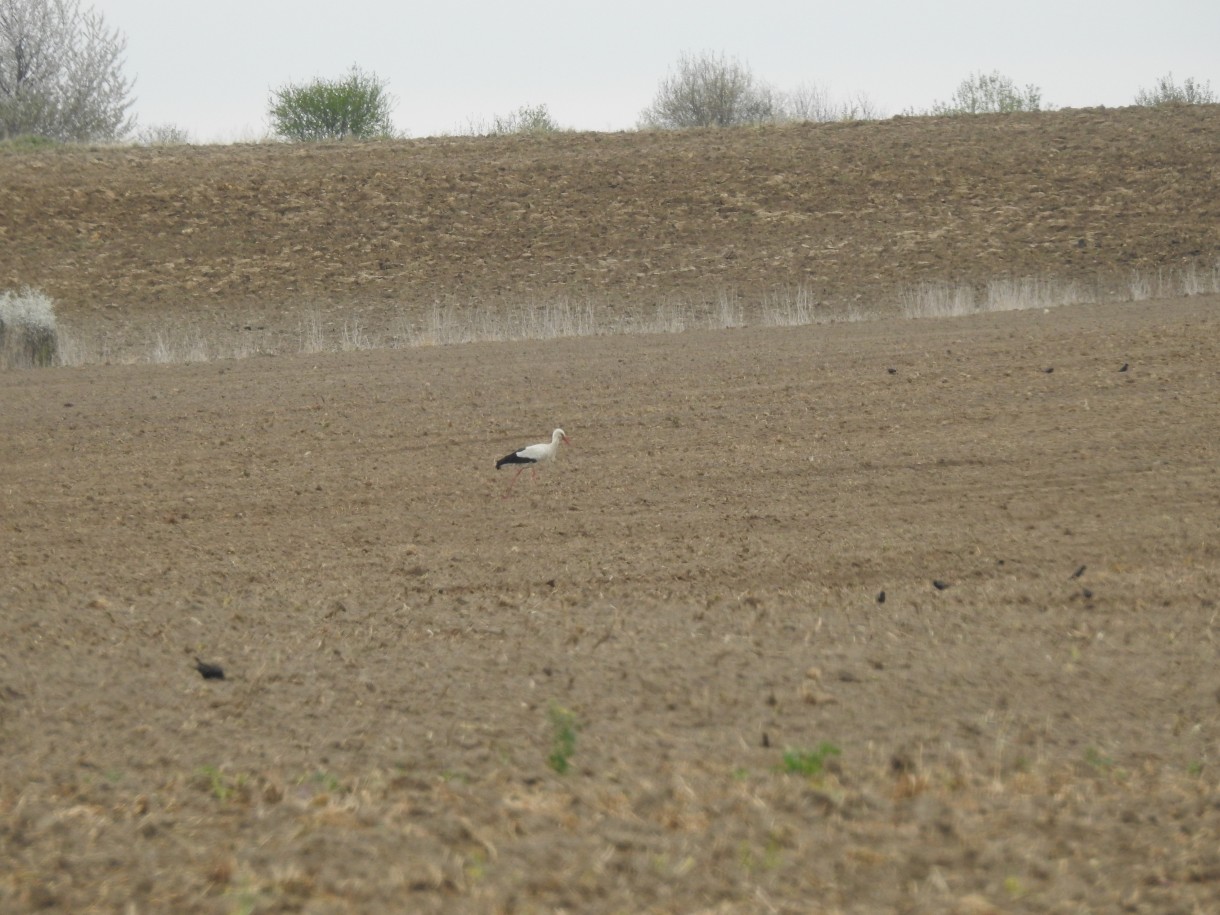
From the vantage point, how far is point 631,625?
754 cm

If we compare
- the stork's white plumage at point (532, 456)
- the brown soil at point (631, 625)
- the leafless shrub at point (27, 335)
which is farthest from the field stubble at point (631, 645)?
the leafless shrub at point (27, 335)

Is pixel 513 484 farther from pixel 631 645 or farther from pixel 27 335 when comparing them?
pixel 27 335

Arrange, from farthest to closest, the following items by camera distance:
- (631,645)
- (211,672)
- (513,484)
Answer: (513,484) < (631,645) < (211,672)

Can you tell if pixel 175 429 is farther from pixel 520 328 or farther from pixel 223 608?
pixel 520 328

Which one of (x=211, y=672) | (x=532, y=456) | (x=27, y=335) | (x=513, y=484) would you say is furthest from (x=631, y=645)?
(x=27, y=335)

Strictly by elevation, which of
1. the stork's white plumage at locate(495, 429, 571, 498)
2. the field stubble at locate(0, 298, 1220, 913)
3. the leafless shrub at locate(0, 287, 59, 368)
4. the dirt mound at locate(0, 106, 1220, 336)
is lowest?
the field stubble at locate(0, 298, 1220, 913)

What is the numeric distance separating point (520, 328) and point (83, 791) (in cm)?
1845

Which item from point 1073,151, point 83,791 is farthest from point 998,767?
point 1073,151

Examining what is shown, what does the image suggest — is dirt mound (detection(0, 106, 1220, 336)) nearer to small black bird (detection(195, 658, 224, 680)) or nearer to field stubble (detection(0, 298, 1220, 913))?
field stubble (detection(0, 298, 1220, 913))

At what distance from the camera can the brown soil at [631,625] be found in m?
4.55

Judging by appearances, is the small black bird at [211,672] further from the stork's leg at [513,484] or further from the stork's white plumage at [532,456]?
the stork's leg at [513,484]

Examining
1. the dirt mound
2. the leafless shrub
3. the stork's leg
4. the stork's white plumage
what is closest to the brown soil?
the stork's leg

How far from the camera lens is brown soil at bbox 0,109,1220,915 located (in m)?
4.55

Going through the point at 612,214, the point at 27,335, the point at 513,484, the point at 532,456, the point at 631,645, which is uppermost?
the point at 612,214
